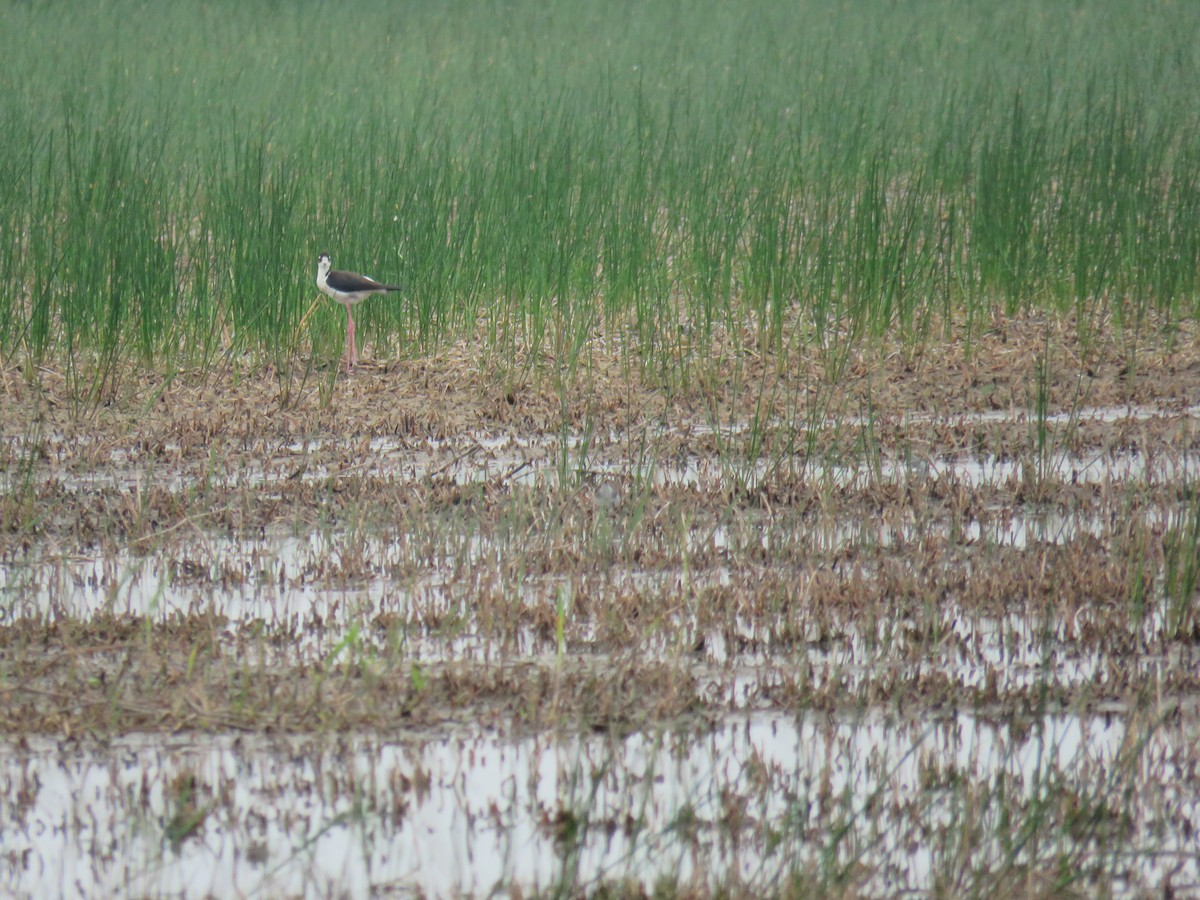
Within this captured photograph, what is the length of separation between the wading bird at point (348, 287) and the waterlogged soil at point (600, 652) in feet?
2.09

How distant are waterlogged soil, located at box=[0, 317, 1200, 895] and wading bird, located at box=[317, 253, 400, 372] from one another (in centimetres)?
64

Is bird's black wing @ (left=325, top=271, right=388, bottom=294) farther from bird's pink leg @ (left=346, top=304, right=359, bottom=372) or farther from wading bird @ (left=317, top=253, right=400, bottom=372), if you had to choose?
→ bird's pink leg @ (left=346, top=304, right=359, bottom=372)

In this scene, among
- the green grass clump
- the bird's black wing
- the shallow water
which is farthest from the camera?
the green grass clump

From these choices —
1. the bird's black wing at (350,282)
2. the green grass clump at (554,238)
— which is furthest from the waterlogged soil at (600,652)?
the green grass clump at (554,238)

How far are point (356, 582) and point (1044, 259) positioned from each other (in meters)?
4.49

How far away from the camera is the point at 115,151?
675cm

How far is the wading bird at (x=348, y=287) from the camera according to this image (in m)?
6.69

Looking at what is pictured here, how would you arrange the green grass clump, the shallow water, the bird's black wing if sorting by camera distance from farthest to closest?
the green grass clump → the bird's black wing → the shallow water

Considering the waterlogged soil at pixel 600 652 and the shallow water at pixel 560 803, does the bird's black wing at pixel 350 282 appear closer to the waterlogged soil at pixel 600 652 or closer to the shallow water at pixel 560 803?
the waterlogged soil at pixel 600 652

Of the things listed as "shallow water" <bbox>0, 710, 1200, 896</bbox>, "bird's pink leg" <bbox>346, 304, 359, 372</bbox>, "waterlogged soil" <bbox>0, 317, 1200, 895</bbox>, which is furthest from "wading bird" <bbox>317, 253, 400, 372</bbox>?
"shallow water" <bbox>0, 710, 1200, 896</bbox>

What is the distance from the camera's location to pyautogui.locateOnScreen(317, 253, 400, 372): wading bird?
6.69m

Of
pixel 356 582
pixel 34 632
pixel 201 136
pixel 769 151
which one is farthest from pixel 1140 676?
pixel 201 136

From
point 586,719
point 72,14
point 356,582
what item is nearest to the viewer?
point 586,719

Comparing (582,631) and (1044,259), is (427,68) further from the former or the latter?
(582,631)
